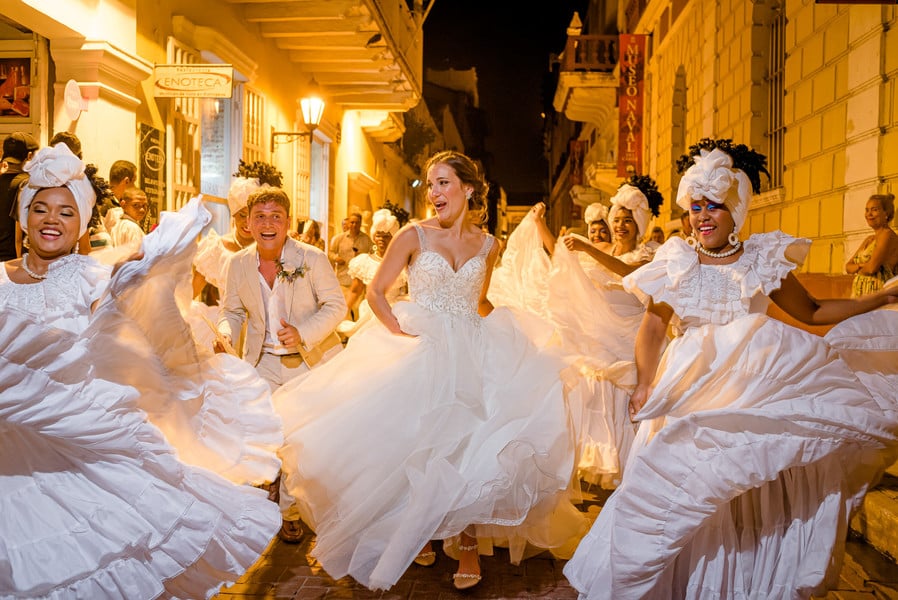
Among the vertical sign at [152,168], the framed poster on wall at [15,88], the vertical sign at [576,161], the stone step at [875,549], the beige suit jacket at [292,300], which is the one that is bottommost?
the stone step at [875,549]

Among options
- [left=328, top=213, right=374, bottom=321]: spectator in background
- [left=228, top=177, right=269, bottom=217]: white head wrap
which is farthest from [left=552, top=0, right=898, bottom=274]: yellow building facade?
[left=328, top=213, right=374, bottom=321]: spectator in background

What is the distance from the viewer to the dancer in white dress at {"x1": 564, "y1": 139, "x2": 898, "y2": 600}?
3.45m

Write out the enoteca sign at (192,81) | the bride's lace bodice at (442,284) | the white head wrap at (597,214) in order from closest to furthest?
the bride's lace bodice at (442,284), the white head wrap at (597,214), the enoteca sign at (192,81)

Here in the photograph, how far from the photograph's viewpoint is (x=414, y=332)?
4852 millimetres

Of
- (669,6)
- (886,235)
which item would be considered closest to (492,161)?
(669,6)

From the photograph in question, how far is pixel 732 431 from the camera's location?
347 cm

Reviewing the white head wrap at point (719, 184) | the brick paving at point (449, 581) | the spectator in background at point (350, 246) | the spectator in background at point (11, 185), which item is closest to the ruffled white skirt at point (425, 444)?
the brick paving at point (449, 581)

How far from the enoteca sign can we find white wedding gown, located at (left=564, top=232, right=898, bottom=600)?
662cm

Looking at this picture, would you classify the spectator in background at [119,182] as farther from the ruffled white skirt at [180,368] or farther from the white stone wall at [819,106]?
the white stone wall at [819,106]

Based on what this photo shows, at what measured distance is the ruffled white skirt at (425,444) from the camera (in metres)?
4.20

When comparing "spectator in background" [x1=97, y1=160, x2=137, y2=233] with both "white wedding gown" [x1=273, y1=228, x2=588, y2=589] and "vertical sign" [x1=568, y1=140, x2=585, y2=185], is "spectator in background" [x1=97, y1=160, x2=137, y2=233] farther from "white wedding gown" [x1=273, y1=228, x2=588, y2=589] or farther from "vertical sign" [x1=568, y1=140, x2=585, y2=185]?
"vertical sign" [x1=568, y1=140, x2=585, y2=185]

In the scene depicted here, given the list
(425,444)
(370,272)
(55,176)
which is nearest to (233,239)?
(370,272)

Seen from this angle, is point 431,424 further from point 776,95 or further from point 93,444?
point 776,95

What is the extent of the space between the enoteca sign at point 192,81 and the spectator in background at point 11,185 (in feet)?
9.53
